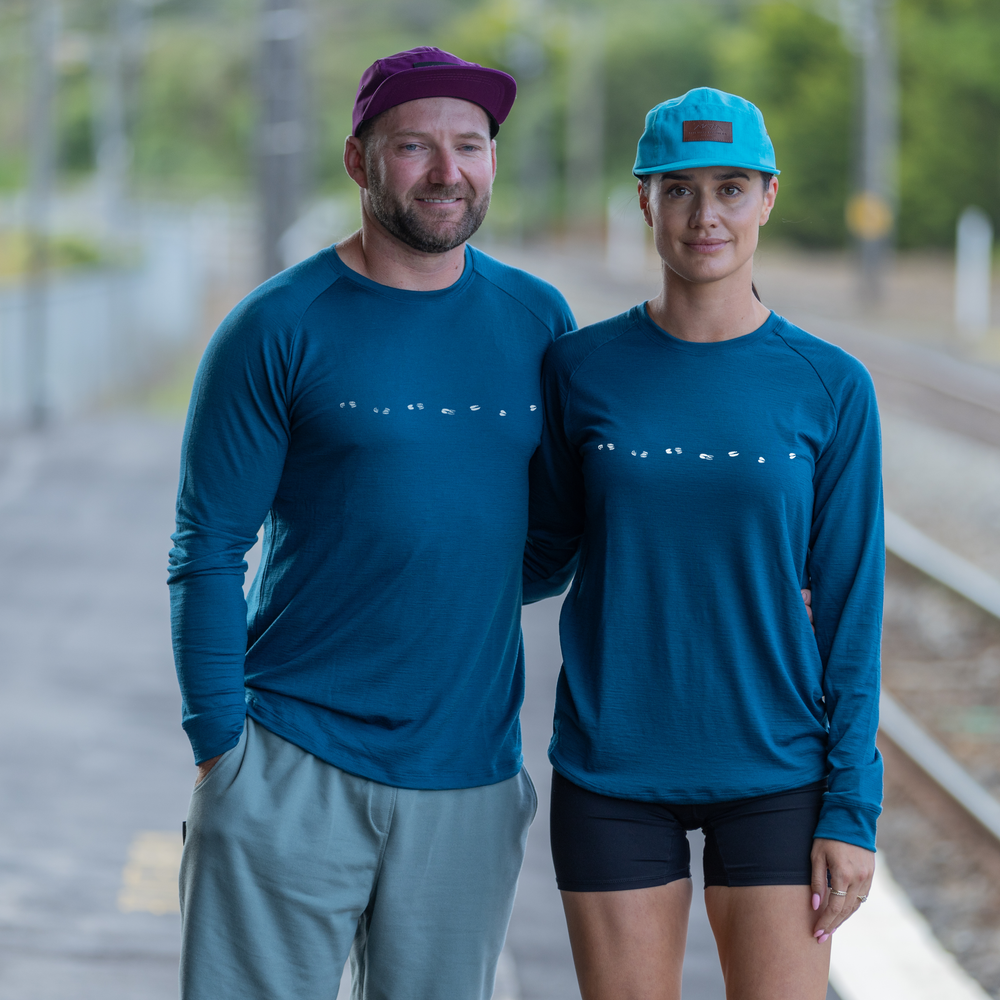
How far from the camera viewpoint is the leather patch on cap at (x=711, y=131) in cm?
242

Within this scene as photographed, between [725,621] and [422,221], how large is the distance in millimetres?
812

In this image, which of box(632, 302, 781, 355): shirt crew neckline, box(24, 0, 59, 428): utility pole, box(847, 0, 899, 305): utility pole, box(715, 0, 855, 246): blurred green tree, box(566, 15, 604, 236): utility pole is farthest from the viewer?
box(566, 15, 604, 236): utility pole

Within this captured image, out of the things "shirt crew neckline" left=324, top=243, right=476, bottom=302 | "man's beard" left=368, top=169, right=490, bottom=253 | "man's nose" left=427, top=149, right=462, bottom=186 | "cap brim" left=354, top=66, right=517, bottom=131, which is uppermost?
"cap brim" left=354, top=66, right=517, bottom=131

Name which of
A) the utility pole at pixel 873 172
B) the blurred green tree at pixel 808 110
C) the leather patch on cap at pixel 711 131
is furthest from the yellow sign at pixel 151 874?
the blurred green tree at pixel 808 110

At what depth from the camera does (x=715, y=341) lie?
8.23 feet

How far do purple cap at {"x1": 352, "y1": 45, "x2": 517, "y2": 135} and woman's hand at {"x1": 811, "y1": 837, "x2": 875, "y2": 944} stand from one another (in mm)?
1325

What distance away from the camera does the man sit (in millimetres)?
2502

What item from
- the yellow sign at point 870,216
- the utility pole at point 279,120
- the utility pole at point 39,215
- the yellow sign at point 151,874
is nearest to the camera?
the yellow sign at point 151,874

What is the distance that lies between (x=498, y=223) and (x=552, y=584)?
59152 mm

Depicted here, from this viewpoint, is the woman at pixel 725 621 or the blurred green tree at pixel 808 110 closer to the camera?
the woman at pixel 725 621

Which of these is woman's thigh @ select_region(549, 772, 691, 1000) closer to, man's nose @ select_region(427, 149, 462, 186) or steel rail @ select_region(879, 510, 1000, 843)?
man's nose @ select_region(427, 149, 462, 186)

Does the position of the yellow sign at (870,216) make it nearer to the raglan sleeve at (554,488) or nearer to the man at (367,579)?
the raglan sleeve at (554,488)

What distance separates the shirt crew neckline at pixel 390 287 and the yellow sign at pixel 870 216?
85.9 feet

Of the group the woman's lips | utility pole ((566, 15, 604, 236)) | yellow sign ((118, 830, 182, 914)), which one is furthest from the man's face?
utility pole ((566, 15, 604, 236))
